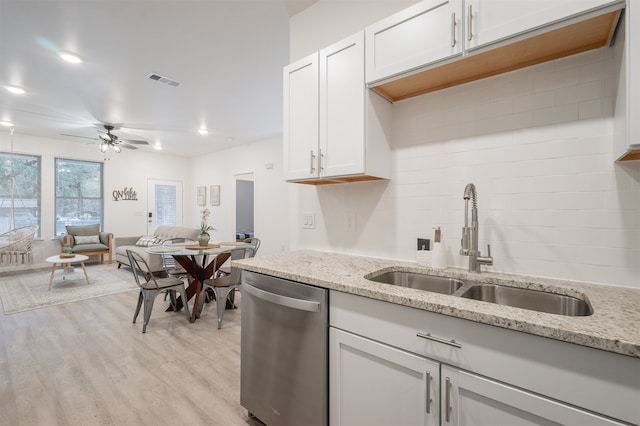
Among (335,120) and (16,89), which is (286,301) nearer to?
(335,120)

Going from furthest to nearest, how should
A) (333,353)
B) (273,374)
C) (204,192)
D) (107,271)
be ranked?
(204,192) → (107,271) → (273,374) → (333,353)

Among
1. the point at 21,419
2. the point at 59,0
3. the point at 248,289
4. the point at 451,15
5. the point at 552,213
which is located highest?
the point at 59,0

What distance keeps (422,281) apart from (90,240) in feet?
23.4

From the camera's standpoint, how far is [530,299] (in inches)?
50.1

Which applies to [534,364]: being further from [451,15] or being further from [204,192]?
[204,192]

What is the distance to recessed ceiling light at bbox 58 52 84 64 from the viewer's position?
2.89m

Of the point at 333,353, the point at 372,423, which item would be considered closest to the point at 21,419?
the point at 333,353

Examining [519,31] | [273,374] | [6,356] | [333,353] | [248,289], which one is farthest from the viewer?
[6,356]

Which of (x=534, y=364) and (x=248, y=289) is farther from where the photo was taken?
(x=248, y=289)

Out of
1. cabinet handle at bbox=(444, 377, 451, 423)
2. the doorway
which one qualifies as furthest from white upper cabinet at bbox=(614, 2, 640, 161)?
the doorway

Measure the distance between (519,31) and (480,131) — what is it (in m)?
0.48

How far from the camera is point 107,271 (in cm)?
570

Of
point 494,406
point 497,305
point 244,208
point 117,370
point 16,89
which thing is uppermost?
point 16,89

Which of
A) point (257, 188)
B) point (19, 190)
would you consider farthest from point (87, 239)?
point (257, 188)
